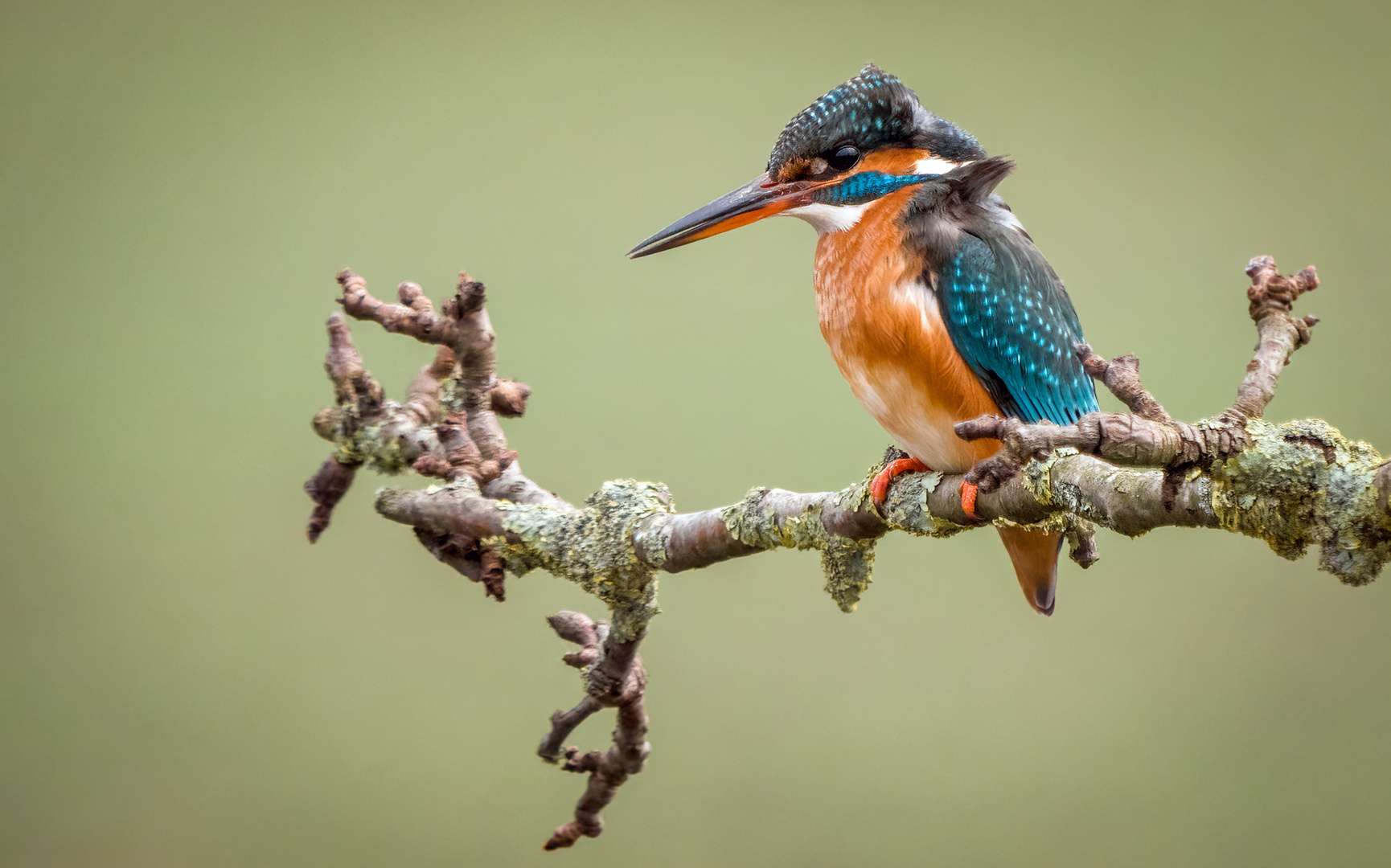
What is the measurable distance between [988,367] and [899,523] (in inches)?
9.7

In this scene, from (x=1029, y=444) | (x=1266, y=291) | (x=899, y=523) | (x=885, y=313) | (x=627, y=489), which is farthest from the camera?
(x=627, y=489)

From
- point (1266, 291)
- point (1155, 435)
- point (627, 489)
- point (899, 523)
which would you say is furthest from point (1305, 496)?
point (627, 489)

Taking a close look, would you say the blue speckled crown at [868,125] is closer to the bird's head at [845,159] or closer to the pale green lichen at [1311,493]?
the bird's head at [845,159]

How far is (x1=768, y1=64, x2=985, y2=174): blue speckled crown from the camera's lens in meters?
1.06

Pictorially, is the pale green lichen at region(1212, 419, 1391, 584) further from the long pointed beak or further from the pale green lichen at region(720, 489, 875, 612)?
the long pointed beak

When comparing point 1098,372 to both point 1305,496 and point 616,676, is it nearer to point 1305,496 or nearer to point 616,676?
point 1305,496

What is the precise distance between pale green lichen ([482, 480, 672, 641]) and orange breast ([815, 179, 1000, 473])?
0.27 metres

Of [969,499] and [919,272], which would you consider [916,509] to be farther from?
[919,272]

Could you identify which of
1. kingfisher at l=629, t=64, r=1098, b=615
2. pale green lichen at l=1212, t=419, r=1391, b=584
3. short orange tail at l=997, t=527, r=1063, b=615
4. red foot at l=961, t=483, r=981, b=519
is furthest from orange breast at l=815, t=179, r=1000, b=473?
pale green lichen at l=1212, t=419, r=1391, b=584

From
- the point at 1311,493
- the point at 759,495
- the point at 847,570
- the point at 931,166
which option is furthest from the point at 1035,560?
the point at 1311,493

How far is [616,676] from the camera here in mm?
1138

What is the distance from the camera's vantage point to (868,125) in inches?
42.5

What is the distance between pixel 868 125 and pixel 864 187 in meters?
A: 0.06

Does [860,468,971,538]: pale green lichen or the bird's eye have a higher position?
the bird's eye
